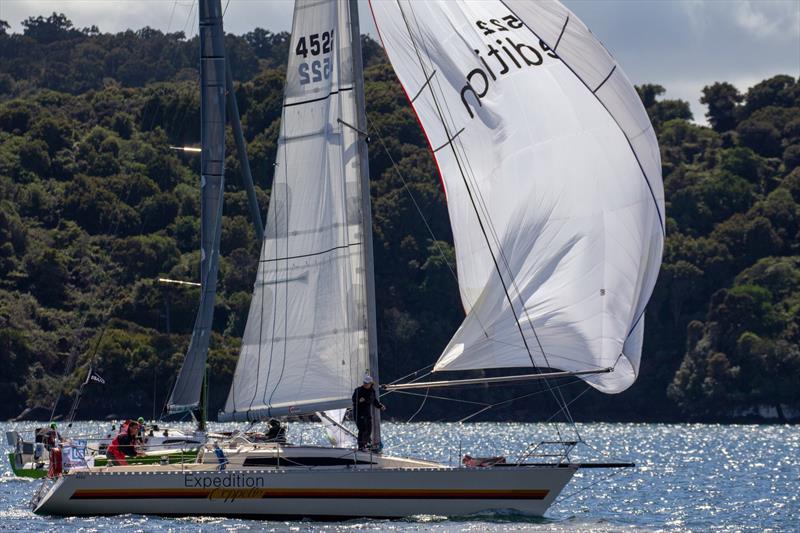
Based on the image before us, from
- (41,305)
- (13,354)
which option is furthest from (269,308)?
(41,305)

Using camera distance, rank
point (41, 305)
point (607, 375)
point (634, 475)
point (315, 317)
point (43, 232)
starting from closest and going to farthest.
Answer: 1. point (607, 375)
2. point (315, 317)
3. point (634, 475)
4. point (41, 305)
5. point (43, 232)

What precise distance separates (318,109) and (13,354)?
5535 cm

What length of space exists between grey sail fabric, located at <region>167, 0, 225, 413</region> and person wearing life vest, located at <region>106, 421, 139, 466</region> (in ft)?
12.6

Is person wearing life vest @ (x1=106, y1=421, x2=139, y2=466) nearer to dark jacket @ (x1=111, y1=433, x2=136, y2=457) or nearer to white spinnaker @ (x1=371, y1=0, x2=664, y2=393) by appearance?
dark jacket @ (x1=111, y1=433, x2=136, y2=457)

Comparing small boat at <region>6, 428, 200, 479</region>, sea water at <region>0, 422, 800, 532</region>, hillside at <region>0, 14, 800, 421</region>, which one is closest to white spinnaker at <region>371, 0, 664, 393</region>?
sea water at <region>0, 422, 800, 532</region>

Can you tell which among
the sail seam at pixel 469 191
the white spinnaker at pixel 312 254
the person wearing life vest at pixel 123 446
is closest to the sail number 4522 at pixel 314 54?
the white spinnaker at pixel 312 254

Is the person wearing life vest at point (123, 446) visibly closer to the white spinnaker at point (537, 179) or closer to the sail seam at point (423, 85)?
the white spinnaker at point (537, 179)

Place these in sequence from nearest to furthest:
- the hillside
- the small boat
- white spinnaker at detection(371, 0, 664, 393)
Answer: white spinnaker at detection(371, 0, 664, 393) < the small boat < the hillside

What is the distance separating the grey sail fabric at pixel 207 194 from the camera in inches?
1193

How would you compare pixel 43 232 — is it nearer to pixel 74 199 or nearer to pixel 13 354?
pixel 74 199

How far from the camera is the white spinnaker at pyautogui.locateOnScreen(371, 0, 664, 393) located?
2091cm

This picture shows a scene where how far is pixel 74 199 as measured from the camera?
91.8 metres

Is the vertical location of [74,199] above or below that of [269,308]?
above

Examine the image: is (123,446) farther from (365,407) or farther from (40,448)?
(40,448)
